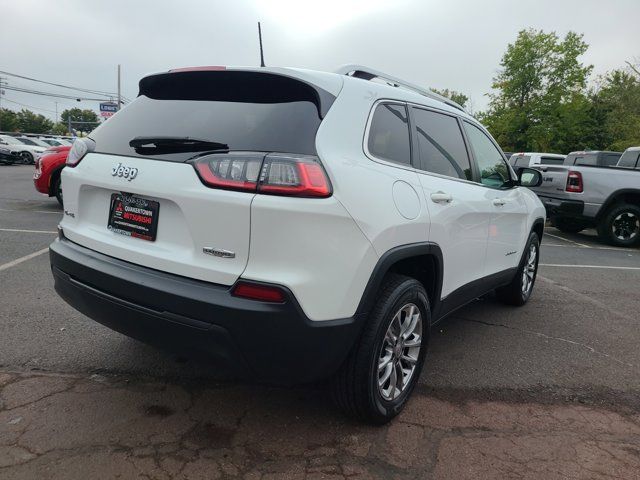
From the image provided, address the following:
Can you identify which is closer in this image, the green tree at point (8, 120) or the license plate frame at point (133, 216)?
the license plate frame at point (133, 216)

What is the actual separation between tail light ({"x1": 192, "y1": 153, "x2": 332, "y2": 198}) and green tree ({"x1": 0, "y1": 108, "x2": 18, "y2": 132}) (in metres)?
85.1

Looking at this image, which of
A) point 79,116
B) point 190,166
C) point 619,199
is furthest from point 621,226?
point 79,116

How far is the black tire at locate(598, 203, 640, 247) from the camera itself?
30.2 ft

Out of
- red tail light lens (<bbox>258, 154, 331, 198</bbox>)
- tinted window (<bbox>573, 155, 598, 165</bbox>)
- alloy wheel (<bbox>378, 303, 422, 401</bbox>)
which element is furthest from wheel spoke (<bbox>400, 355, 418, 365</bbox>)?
tinted window (<bbox>573, 155, 598, 165</bbox>)

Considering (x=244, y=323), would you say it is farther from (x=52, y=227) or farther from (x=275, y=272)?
(x=52, y=227)

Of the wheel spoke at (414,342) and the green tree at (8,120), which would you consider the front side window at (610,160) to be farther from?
the green tree at (8,120)

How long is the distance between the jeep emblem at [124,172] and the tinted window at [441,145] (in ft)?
5.11

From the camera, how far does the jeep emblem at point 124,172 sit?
7.64 feet

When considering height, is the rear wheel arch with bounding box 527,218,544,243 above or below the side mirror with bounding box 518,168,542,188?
below

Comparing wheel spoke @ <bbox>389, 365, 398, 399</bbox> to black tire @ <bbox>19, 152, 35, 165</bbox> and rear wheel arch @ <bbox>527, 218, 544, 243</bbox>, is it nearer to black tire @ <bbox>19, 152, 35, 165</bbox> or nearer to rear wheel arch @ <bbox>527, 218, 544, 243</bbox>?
rear wheel arch @ <bbox>527, 218, 544, 243</bbox>

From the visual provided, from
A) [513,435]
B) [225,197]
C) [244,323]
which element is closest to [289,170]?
[225,197]

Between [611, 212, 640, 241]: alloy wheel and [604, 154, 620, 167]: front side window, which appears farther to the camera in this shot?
[604, 154, 620, 167]: front side window

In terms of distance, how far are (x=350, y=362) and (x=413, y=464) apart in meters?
0.56

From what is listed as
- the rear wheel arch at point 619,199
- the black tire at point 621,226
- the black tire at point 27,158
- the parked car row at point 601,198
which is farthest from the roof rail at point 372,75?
the black tire at point 27,158
